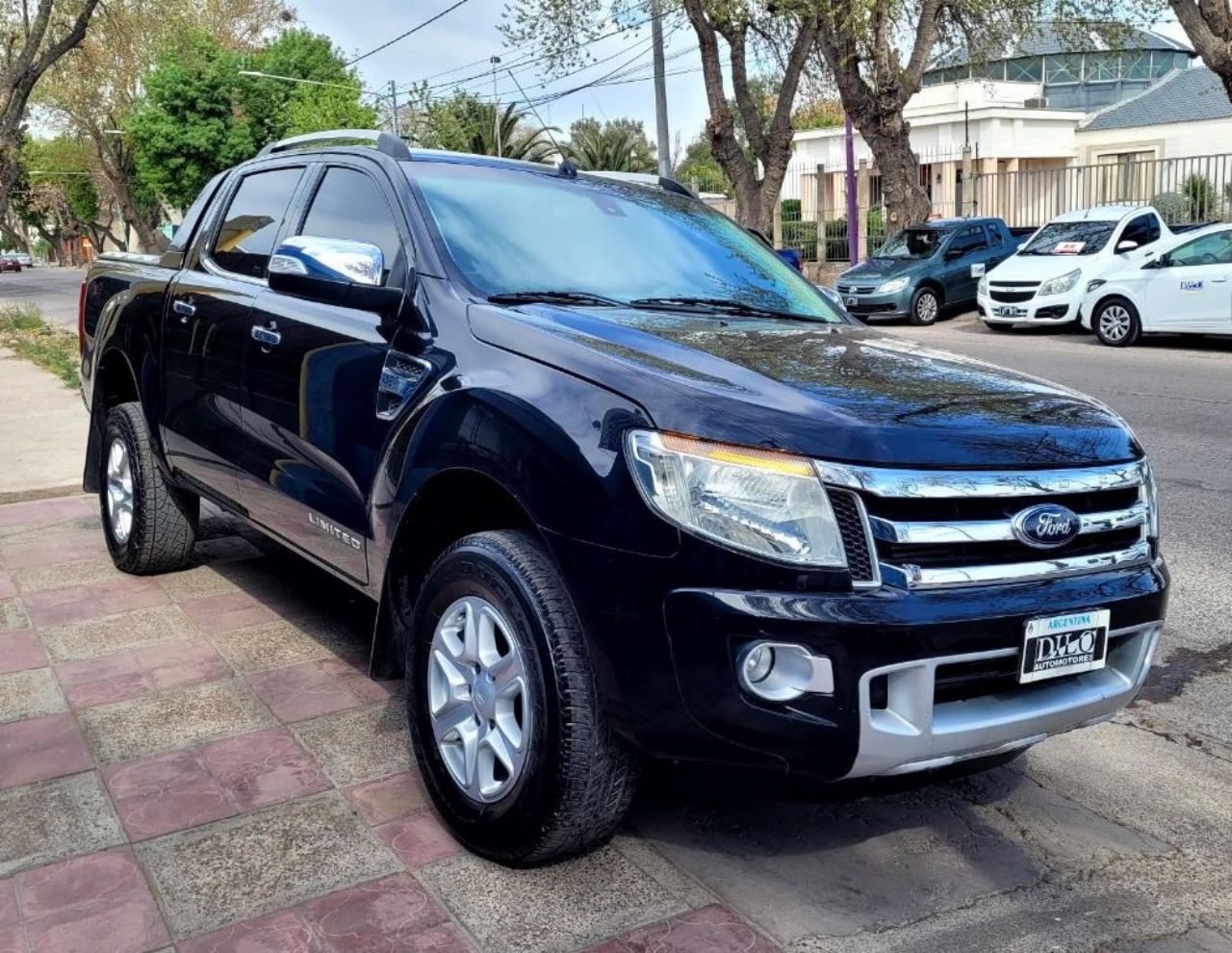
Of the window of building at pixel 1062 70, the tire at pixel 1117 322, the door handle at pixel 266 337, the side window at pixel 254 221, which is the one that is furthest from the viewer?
the window of building at pixel 1062 70

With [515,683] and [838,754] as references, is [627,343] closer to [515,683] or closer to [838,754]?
[515,683]

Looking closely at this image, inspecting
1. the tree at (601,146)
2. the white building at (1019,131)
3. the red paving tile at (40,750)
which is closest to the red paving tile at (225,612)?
the red paving tile at (40,750)

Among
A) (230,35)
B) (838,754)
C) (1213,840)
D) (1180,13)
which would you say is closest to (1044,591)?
(838,754)

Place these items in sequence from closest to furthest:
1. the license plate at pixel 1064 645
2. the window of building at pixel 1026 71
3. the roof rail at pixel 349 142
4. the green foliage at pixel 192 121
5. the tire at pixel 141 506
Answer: the license plate at pixel 1064 645 → the roof rail at pixel 349 142 → the tire at pixel 141 506 → the green foliage at pixel 192 121 → the window of building at pixel 1026 71

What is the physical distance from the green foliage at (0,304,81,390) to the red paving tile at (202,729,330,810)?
9236 millimetres

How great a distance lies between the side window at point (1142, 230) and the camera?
18.1 meters

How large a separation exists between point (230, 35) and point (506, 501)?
59.7 metres

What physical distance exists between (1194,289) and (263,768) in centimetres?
1423

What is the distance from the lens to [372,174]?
13.3 feet

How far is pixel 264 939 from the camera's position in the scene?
2.80 meters

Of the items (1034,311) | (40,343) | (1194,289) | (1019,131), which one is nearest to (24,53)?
(40,343)

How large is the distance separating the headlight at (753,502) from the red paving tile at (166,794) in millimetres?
1653

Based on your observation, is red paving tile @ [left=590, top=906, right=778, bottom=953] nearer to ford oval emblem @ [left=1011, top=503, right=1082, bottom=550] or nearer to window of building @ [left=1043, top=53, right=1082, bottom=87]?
ford oval emblem @ [left=1011, top=503, right=1082, bottom=550]

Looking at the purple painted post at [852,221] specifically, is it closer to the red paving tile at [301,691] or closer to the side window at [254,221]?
the side window at [254,221]
